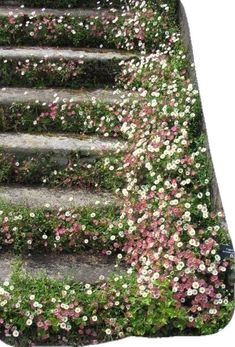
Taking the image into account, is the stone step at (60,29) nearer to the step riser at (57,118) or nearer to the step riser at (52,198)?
the step riser at (57,118)

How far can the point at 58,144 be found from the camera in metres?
5.23

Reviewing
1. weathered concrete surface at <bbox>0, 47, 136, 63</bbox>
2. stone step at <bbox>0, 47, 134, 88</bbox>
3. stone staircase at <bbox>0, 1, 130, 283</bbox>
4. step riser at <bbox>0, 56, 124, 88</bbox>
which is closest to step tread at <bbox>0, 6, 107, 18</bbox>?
stone staircase at <bbox>0, 1, 130, 283</bbox>

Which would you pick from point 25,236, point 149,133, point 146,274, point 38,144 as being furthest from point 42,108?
point 146,274

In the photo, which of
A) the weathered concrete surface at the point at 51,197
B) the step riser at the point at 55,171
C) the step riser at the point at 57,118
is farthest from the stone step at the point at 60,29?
the weathered concrete surface at the point at 51,197

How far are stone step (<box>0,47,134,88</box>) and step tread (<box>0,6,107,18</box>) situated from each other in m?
0.67

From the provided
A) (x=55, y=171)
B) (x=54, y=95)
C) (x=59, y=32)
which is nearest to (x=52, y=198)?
(x=55, y=171)

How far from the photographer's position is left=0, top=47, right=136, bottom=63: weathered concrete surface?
6016 mm

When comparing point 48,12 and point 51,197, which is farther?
point 48,12

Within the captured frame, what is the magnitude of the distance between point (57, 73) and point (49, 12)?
1.05 meters

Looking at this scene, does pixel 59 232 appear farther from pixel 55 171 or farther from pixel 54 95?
pixel 54 95

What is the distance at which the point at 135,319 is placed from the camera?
155 inches

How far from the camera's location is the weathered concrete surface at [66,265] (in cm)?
432

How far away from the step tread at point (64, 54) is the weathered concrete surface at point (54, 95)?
31cm

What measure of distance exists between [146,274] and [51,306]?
0.60 meters
